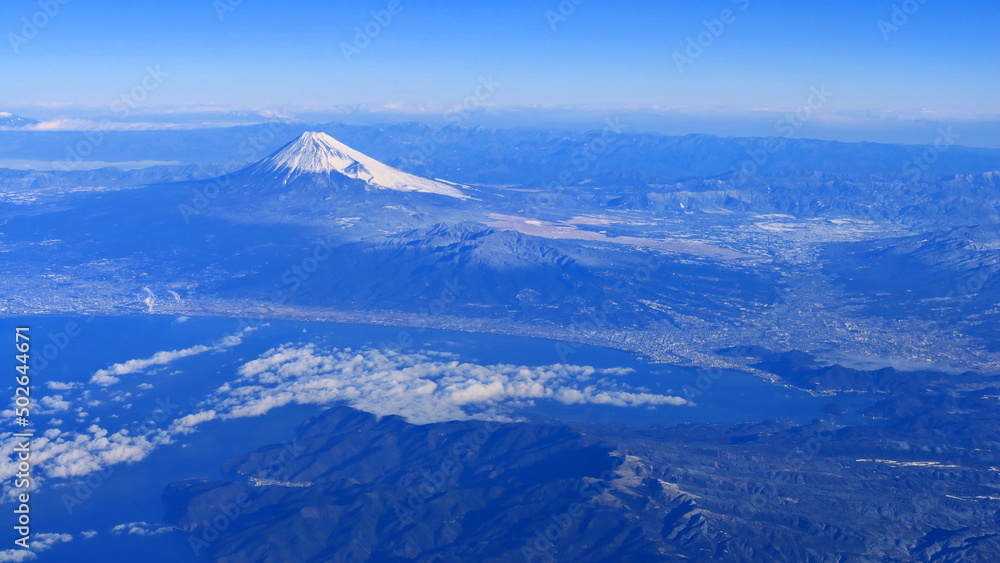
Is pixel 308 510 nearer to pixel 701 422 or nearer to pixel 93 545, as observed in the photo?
pixel 93 545

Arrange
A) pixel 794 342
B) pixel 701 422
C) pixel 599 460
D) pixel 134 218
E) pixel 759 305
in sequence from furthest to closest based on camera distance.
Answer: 1. pixel 134 218
2. pixel 759 305
3. pixel 794 342
4. pixel 701 422
5. pixel 599 460

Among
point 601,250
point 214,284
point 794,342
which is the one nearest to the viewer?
point 794,342

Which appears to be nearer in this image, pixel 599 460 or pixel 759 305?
pixel 599 460

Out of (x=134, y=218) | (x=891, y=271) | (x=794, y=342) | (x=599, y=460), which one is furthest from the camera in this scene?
(x=134, y=218)

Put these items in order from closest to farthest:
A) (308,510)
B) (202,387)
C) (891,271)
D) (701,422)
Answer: (308,510)
(701,422)
(202,387)
(891,271)

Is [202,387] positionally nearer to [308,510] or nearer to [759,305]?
[308,510]

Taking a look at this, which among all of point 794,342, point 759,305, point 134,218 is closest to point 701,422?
point 794,342

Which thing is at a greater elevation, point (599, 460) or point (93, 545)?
point (599, 460)

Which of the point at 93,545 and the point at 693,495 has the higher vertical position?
the point at 693,495

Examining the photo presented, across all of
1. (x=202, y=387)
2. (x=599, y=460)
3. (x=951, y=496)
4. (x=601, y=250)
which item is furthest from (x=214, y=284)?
(x=951, y=496)
